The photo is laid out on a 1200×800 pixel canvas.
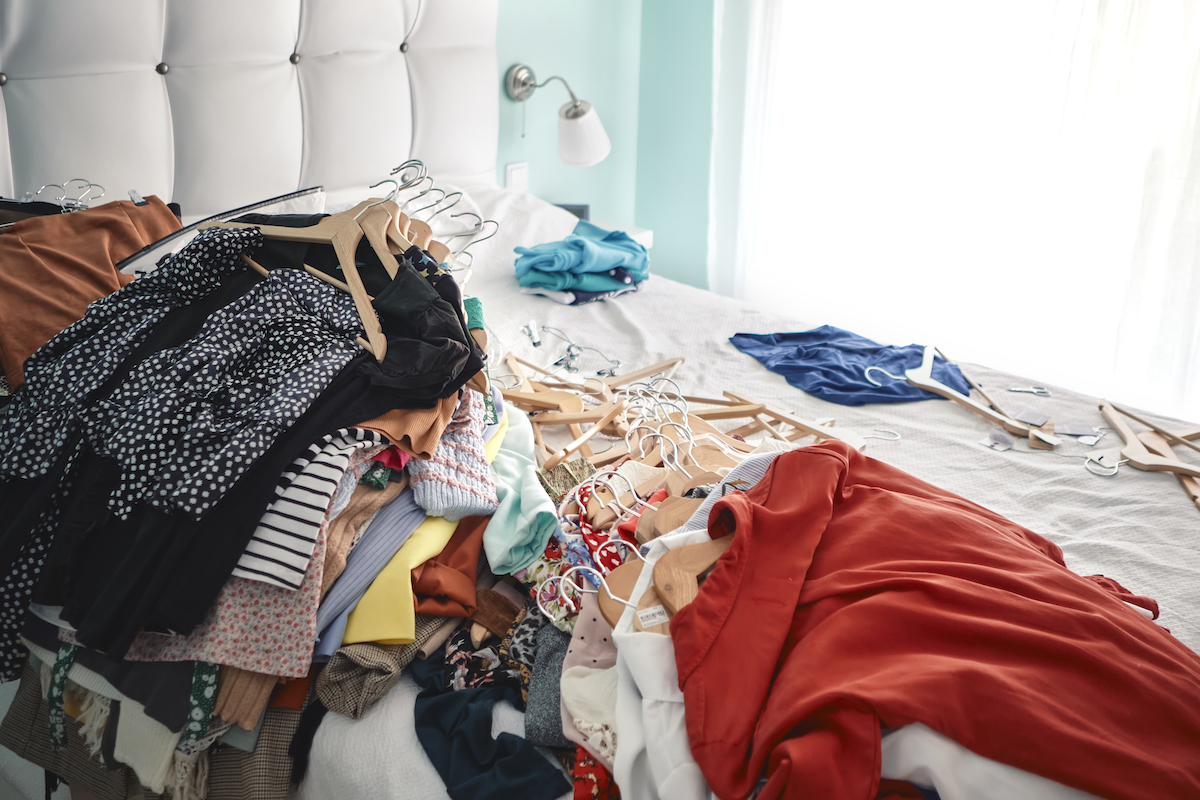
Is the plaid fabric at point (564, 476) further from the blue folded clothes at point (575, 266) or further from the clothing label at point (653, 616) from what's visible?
the blue folded clothes at point (575, 266)

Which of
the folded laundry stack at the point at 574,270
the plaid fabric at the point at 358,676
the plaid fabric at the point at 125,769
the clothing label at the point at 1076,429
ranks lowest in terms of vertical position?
the plaid fabric at the point at 125,769

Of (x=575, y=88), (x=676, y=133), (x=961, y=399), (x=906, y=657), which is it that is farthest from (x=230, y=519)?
(x=676, y=133)

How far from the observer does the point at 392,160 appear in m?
2.28

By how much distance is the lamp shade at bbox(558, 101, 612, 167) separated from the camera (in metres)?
2.62

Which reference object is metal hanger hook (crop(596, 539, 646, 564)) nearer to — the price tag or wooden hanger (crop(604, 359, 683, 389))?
wooden hanger (crop(604, 359, 683, 389))

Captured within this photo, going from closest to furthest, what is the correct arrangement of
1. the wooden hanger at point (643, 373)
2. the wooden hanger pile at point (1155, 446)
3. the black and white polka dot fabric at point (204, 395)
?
the black and white polka dot fabric at point (204, 395), the wooden hanger pile at point (1155, 446), the wooden hanger at point (643, 373)

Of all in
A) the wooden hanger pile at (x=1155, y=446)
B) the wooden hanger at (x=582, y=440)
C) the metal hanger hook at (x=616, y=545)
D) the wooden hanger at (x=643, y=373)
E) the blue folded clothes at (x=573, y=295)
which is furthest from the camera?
the blue folded clothes at (x=573, y=295)

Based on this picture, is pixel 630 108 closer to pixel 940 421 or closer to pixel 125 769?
pixel 940 421

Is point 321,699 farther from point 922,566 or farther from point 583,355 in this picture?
point 583,355

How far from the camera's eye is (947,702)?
0.66 m

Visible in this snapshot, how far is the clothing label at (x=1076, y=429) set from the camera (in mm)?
1562

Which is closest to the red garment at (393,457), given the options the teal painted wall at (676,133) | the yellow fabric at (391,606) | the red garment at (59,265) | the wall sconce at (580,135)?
the yellow fabric at (391,606)

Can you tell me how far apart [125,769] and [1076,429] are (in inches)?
70.9

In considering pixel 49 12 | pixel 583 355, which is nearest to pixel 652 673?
pixel 583 355
